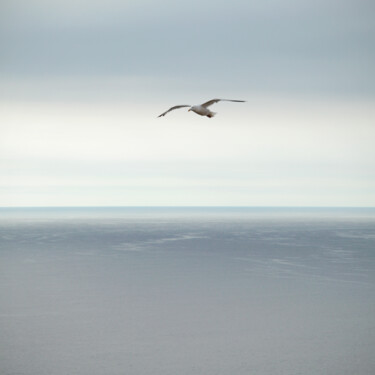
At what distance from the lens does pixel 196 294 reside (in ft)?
436

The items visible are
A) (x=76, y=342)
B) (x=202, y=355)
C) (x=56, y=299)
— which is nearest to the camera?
(x=202, y=355)

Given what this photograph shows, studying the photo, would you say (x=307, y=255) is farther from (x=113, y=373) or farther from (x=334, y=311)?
(x=113, y=373)

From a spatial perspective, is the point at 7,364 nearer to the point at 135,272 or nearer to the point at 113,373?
the point at 113,373

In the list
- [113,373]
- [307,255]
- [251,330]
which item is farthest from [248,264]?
[113,373]

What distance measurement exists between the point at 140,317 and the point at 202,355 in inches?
979

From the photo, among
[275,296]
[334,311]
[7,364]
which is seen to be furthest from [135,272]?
[7,364]

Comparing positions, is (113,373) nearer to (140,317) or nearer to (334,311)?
(140,317)

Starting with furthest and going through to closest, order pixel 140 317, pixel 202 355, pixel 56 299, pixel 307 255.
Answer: pixel 307 255
pixel 56 299
pixel 140 317
pixel 202 355

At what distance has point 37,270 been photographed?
169500mm

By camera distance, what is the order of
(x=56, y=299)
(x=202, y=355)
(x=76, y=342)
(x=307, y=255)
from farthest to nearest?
1. (x=307, y=255)
2. (x=56, y=299)
3. (x=76, y=342)
4. (x=202, y=355)

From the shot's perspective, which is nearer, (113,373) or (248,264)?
(113,373)

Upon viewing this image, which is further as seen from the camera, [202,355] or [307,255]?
[307,255]

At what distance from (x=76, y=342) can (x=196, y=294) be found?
41.2 m

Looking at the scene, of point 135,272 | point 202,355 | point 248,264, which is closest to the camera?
point 202,355
